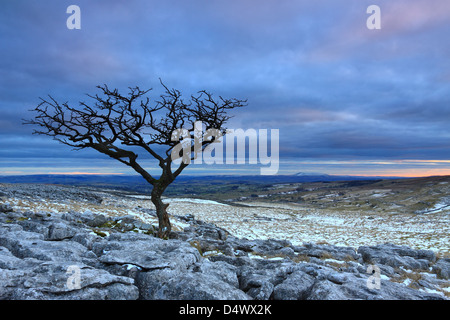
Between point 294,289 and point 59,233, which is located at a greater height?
point 59,233

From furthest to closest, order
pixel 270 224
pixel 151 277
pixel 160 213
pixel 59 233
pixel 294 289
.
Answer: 1. pixel 270 224
2. pixel 160 213
3. pixel 59 233
4. pixel 294 289
5. pixel 151 277

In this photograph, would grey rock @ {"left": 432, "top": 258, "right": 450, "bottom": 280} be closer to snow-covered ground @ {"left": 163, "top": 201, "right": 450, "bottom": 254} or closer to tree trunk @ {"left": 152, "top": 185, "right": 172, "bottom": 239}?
snow-covered ground @ {"left": 163, "top": 201, "right": 450, "bottom": 254}

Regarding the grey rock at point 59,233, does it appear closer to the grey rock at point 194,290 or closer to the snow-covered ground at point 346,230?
the grey rock at point 194,290

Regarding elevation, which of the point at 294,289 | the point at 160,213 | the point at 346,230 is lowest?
the point at 346,230

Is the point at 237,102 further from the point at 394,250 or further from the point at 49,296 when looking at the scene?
the point at 394,250

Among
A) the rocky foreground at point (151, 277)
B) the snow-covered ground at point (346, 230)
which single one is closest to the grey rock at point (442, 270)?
the rocky foreground at point (151, 277)

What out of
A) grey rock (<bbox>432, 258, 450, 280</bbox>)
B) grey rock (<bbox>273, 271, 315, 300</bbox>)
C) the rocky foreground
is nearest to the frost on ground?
grey rock (<bbox>432, 258, 450, 280</bbox>)

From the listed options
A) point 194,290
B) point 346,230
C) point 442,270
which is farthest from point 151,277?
point 346,230

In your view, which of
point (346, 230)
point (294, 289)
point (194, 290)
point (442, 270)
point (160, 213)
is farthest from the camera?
point (346, 230)

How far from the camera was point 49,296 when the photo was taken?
509 cm

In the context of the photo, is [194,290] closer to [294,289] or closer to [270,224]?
[294,289]
